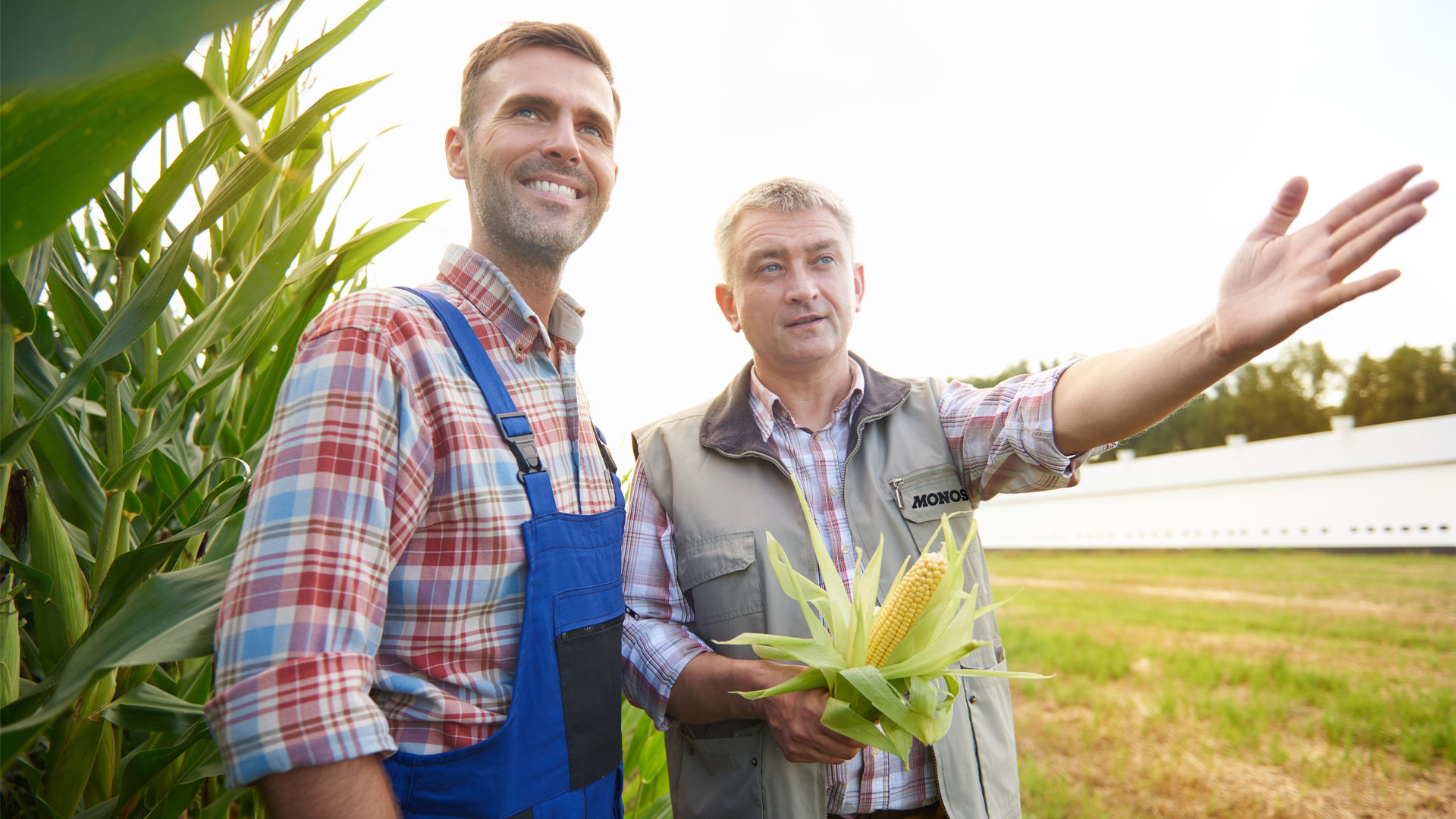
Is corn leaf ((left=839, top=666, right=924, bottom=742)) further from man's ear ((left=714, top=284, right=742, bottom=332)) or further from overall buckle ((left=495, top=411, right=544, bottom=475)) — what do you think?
man's ear ((left=714, top=284, right=742, bottom=332))

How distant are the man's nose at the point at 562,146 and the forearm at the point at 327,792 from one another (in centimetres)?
102

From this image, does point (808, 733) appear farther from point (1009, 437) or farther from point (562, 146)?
point (562, 146)

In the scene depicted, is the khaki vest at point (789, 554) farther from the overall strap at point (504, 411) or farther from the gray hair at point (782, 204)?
the overall strap at point (504, 411)

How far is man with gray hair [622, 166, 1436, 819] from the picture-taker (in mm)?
1289

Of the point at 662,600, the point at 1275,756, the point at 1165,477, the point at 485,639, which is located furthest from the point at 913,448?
the point at 1165,477

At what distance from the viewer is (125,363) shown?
94 centimetres

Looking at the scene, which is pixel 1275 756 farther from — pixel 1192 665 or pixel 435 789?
pixel 435 789

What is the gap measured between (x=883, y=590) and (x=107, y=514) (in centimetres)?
136

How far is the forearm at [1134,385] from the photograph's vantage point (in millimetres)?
1212

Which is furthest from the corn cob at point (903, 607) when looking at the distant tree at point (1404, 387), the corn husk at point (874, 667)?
the distant tree at point (1404, 387)

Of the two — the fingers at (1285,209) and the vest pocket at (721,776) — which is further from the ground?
the fingers at (1285,209)

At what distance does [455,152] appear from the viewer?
147 centimetres

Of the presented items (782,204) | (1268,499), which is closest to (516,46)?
(782,204)

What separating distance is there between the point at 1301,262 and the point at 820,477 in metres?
1.01
